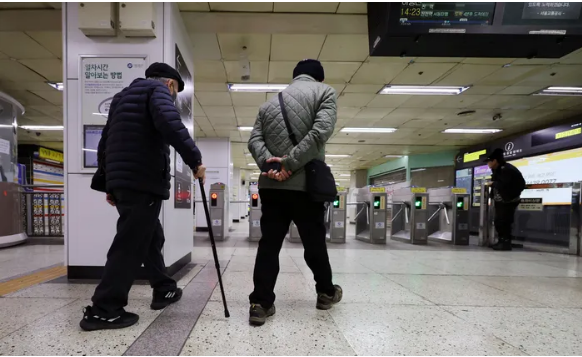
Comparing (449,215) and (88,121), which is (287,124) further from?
(449,215)

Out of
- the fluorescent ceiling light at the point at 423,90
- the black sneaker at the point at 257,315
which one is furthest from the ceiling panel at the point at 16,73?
the fluorescent ceiling light at the point at 423,90

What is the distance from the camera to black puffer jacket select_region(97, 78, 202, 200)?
1692mm

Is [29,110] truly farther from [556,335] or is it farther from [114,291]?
[556,335]

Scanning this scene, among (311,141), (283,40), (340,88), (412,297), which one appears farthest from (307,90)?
(340,88)

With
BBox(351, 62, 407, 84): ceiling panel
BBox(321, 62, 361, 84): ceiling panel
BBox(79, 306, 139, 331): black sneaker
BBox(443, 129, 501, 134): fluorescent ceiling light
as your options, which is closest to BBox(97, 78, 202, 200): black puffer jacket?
BBox(79, 306, 139, 331): black sneaker

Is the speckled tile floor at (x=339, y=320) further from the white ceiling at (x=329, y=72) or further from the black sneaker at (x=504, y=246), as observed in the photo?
the white ceiling at (x=329, y=72)

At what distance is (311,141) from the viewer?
66.2 inches

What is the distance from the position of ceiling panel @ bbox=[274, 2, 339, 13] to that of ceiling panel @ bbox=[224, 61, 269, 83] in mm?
1422

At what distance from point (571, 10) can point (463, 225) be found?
4.68m

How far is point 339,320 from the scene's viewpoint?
184 cm

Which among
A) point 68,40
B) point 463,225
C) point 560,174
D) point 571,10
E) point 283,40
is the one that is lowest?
point 463,225

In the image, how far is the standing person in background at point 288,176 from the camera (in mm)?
1720

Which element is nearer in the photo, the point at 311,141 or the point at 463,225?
the point at 311,141

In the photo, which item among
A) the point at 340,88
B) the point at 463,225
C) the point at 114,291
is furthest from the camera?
the point at 463,225
